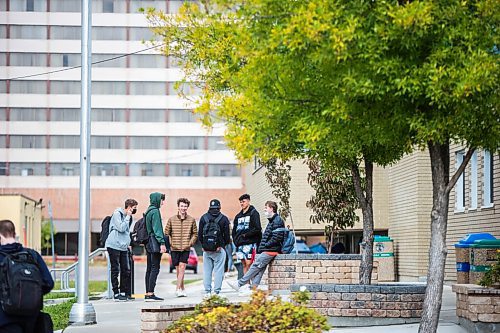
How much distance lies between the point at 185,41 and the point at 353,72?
27.0 feet

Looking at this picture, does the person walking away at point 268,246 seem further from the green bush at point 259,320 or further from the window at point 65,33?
the window at point 65,33

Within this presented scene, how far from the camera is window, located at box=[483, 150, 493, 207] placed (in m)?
23.4

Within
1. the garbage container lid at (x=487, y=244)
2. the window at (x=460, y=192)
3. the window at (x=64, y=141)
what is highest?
the window at (x=64, y=141)

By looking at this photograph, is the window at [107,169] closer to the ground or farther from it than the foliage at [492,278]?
farther from it

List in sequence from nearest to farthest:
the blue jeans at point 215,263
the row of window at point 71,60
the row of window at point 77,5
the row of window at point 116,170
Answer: the blue jeans at point 215,263 → the row of window at point 77,5 → the row of window at point 71,60 → the row of window at point 116,170

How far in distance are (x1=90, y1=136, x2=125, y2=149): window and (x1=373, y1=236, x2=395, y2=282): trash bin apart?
57625 millimetres

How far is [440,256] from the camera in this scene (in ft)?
39.2

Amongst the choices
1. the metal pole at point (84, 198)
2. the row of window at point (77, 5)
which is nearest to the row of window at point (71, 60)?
the row of window at point (77, 5)

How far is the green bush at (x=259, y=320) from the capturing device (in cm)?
1058

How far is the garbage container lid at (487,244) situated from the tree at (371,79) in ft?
20.8

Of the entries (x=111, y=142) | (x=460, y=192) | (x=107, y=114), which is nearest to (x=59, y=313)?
(x=460, y=192)

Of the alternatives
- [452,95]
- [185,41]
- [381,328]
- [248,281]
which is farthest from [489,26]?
[248,281]

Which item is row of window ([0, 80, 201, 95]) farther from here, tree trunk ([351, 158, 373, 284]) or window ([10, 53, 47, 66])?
tree trunk ([351, 158, 373, 284])

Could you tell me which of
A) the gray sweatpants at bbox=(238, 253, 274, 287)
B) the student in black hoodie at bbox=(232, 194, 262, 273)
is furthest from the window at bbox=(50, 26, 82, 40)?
the gray sweatpants at bbox=(238, 253, 274, 287)
